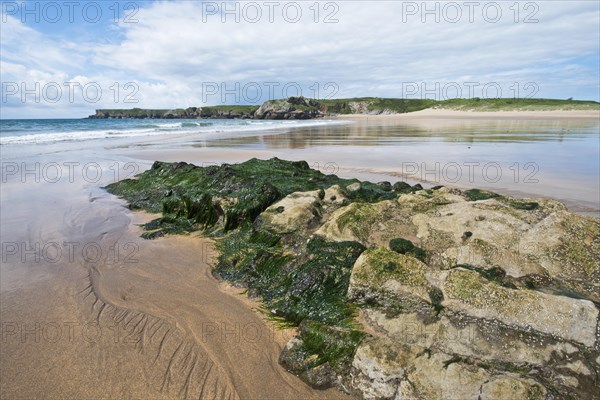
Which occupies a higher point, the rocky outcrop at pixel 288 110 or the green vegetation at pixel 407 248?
the rocky outcrop at pixel 288 110

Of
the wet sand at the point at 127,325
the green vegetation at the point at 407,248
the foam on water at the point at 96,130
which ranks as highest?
the foam on water at the point at 96,130

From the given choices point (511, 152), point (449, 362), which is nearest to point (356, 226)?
point (449, 362)

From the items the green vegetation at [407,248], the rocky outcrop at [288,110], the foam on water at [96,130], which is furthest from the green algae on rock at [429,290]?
the rocky outcrop at [288,110]

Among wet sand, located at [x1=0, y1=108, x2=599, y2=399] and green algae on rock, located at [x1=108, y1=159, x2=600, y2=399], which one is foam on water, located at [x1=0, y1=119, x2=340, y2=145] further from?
green algae on rock, located at [x1=108, y1=159, x2=600, y2=399]

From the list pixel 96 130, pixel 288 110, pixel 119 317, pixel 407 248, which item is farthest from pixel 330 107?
pixel 119 317

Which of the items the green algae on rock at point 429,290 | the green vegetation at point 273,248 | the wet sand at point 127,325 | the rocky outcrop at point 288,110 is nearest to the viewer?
the green algae on rock at point 429,290

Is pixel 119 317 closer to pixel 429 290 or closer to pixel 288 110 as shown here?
pixel 429 290

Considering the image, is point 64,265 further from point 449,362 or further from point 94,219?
point 449,362

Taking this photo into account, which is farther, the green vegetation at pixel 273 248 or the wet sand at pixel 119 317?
the green vegetation at pixel 273 248

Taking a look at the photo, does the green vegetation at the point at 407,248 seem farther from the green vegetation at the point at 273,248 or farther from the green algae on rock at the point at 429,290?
the green vegetation at the point at 273,248

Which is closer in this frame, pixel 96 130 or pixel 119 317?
pixel 119 317

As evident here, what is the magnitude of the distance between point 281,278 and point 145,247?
2939 millimetres

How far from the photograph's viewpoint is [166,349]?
3855 millimetres

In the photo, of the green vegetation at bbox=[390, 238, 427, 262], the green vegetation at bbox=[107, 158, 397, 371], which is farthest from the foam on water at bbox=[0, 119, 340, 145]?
the green vegetation at bbox=[390, 238, 427, 262]
